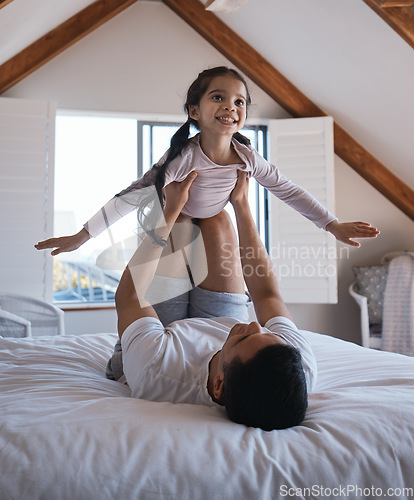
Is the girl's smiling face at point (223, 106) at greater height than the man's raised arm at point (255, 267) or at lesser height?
greater

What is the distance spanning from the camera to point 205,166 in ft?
5.78

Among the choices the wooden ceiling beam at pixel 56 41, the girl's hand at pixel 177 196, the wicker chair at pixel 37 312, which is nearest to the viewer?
the girl's hand at pixel 177 196

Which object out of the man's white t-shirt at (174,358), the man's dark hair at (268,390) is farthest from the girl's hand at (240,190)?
the man's dark hair at (268,390)

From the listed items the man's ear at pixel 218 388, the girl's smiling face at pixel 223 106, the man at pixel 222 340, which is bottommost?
the man's ear at pixel 218 388

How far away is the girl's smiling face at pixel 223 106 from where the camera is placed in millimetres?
1709

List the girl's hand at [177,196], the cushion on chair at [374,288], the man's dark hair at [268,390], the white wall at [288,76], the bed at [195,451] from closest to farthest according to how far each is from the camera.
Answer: the bed at [195,451], the man's dark hair at [268,390], the girl's hand at [177,196], the white wall at [288,76], the cushion on chair at [374,288]

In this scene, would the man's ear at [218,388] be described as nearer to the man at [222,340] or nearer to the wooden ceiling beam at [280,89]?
the man at [222,340]

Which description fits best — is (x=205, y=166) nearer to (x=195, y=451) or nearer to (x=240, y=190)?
(x=240, y=190)

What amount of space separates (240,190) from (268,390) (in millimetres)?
996

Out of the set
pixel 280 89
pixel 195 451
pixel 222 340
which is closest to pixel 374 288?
pixel 280 89

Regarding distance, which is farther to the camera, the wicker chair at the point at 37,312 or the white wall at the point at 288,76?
the white wall at the point at 288,76

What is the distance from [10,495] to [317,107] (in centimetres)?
366

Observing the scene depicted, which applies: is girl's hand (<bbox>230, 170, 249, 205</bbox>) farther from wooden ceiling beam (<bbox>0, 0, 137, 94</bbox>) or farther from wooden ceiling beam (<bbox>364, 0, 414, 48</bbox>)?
wooden ceiling beam (<bbox>0, 0, 137, 94</bbox>)

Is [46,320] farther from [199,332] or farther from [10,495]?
[10,495]
